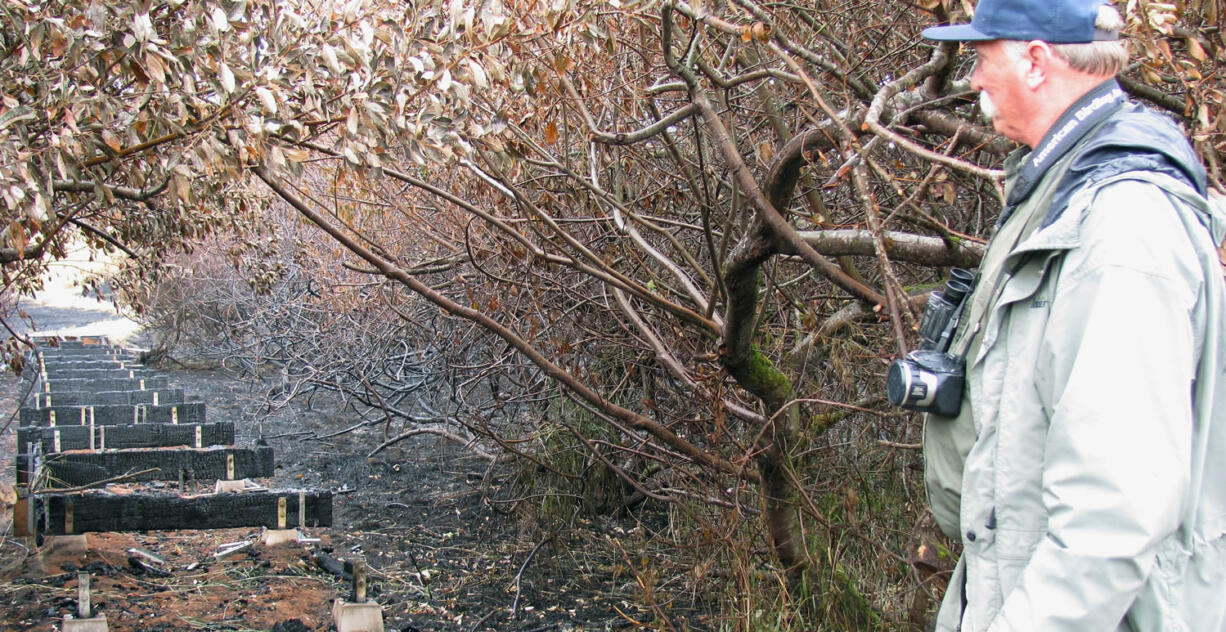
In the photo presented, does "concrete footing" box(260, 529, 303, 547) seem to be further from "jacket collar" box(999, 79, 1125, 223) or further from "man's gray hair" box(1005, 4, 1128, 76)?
"man's gray hair" box(1005, 4, 1128, 76)

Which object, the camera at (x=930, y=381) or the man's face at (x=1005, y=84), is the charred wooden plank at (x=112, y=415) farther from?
the man's face at (x=1005, y=84)

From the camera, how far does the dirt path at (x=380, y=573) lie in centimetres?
555

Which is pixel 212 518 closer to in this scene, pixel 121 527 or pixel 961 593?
pixel 121 527

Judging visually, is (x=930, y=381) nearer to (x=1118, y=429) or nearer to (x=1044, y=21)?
(x=1118, y=429)

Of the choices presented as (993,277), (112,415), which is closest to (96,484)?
(112,415)

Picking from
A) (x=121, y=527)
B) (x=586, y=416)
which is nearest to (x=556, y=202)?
(x=586, y=416)

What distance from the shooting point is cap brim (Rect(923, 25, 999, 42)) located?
1.72 m

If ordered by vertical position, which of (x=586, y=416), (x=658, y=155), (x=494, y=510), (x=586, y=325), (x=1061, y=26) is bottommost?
(x=494, y=510)

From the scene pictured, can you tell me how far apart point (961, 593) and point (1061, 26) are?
37.9 inches

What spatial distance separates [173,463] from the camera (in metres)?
7.02

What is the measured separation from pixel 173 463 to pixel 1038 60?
6652 millimetres

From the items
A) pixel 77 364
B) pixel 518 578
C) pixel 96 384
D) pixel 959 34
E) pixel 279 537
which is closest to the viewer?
pixel 959 34

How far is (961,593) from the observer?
5.86 feet

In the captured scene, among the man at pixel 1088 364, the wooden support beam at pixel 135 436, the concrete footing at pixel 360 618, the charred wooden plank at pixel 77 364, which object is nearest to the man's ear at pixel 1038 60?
the man at pixel 1088 364
